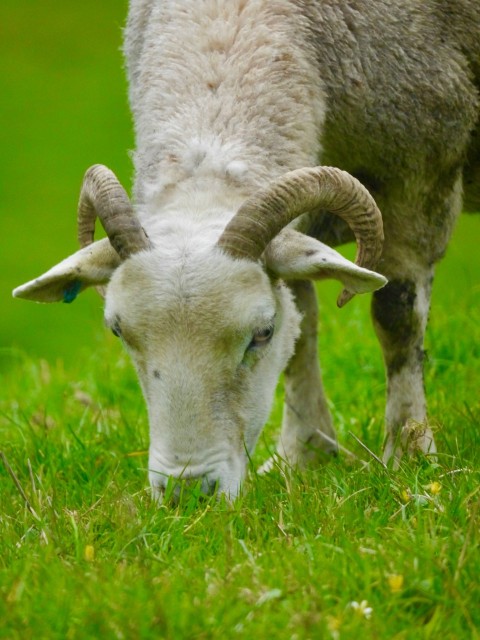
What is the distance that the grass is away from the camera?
3.21m

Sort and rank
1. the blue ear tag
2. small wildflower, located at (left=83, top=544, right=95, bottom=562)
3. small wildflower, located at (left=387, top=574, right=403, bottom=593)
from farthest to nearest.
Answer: the blue ear tag, small wildflower, located at (left=83, top=544, right=95, bottom=562), small wildflower, located at (left=387, top=574, right=403, bottom=593)

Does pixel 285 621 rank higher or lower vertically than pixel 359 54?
lower

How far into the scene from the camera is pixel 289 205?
4398mm

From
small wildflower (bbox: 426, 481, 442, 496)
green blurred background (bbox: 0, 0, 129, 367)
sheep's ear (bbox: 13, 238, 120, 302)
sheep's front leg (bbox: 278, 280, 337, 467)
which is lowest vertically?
green blurred background (bbox: 0, 0, 129, 367)

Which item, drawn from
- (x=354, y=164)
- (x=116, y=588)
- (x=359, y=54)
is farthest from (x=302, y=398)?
(x=116, y=588)

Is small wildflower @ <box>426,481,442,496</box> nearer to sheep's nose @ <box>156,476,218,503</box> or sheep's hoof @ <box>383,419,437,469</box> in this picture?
sheep's hoof @ <box>383,419,437,469</box>

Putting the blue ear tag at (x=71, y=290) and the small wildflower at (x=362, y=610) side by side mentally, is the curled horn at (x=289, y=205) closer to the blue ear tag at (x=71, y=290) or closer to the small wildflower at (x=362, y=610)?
the blue ear tag at (x=71, y=290)

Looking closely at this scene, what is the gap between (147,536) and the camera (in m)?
3.98

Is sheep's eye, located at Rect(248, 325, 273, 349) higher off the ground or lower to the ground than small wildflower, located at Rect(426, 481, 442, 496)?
higher

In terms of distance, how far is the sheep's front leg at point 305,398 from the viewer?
6113mm

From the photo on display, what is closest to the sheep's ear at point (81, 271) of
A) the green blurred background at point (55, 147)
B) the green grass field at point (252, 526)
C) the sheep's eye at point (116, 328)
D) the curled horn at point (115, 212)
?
the curled horn at point (115, 212)

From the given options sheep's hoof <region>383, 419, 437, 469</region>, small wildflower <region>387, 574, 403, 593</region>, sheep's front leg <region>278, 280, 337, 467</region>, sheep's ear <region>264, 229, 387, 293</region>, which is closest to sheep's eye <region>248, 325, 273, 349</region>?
sheep's ear <region>264, 229, 387, 293</region>

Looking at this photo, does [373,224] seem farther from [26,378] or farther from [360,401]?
[26,378]

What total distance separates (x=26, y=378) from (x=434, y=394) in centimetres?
266
